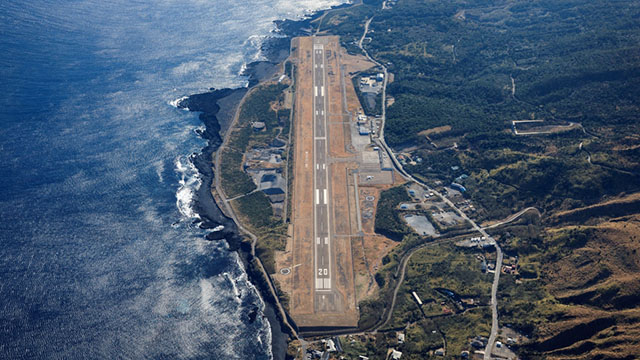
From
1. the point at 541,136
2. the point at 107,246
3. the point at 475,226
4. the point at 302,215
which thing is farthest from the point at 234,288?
the point at 541,136

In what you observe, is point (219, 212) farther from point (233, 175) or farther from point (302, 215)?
point (302, 215)

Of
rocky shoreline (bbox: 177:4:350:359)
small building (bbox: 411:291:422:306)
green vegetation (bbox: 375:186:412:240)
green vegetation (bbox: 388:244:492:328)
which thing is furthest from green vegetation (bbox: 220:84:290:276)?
small building (bbox: 411:291:422:306)

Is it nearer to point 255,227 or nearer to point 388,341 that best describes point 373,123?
point 255,227

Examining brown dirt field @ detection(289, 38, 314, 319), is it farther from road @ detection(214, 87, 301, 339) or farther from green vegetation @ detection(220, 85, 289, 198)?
green vegetation @ detection(220, 85, 289, 198)

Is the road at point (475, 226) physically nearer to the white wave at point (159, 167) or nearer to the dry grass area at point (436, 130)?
the dry grass area at point (436, 130)

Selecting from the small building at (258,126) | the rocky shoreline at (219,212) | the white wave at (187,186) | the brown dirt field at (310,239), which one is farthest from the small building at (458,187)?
the white wave at (187,186)
